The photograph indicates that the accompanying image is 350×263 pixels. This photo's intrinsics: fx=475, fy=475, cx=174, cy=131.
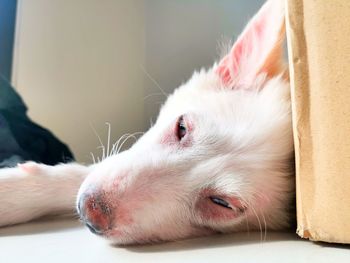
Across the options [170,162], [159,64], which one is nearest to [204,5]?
[159,64]

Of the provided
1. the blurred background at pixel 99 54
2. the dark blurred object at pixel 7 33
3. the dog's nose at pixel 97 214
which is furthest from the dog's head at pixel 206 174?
the dark blurred object at pixel 7 33

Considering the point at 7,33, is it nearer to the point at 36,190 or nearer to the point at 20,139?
the point at 20,139

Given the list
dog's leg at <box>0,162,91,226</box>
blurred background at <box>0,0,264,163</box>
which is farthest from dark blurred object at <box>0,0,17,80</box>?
dog's leg at <box>0,162,91,226</box>

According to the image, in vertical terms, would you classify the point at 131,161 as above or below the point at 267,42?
below

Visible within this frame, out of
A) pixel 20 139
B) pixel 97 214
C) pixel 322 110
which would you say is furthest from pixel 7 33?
pixel 322 110

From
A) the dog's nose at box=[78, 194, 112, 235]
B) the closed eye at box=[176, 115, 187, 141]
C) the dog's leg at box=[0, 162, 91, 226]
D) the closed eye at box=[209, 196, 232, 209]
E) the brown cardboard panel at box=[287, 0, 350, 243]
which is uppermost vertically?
the brown cardboard panel at box=[287, 0, 350, 243]

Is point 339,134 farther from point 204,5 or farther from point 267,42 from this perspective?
point 204,5

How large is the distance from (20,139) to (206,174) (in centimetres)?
112

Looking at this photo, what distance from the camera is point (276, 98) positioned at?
116 cm

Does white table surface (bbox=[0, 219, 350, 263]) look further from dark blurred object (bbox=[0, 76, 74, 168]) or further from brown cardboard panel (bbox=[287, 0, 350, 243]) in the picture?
dark blurred object (bbox=[0, 76, 74, 168])

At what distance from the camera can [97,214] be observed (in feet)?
3.18

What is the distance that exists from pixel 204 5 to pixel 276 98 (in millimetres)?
1623

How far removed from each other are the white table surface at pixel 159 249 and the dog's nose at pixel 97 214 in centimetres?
4

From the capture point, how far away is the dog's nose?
3.14 feet
